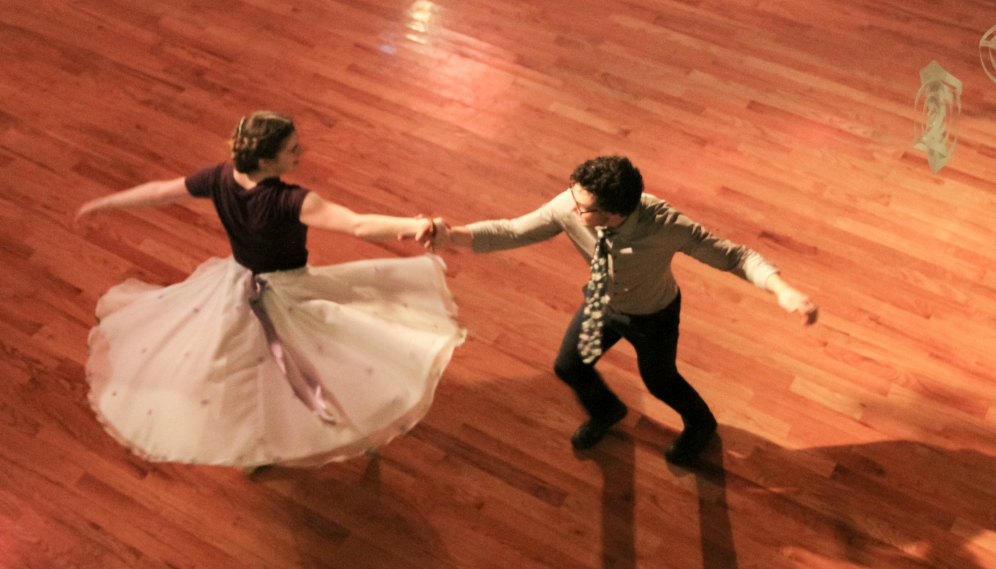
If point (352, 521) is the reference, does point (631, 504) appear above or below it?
above

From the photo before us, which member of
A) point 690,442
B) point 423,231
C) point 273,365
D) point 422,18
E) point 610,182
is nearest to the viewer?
point 610,182

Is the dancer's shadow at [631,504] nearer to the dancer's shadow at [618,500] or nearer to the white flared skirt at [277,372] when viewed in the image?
the dancer's shadow at [618,500]

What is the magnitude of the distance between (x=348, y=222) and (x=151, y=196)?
62 centimetres

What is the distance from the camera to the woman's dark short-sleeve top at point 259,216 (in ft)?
6.23

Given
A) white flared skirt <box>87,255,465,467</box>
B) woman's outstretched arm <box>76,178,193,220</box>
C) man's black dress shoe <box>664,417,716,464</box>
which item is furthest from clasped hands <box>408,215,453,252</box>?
man's black dress shoe <box>664,417,716,464</box>

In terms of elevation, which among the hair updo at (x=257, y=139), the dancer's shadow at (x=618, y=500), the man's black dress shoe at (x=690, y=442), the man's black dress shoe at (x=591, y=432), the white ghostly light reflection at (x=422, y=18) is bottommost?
the dancer's shadow at (x=618, y=500)

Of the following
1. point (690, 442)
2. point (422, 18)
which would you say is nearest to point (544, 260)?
point (690, 442)

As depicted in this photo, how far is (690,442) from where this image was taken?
2.60m

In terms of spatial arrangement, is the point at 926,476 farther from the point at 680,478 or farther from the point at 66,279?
the point at 66,279

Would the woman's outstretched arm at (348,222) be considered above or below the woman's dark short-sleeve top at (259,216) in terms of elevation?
above

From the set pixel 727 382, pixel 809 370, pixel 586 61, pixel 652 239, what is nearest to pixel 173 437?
pixel 652 239

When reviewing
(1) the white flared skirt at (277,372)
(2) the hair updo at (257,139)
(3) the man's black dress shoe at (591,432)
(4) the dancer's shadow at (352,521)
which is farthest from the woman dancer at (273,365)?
(3) the man's black dress shoe at (591,432)

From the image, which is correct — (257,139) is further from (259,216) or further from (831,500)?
(831,500)

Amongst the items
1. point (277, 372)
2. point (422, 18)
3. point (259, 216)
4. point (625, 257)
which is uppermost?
point (422, 18)
